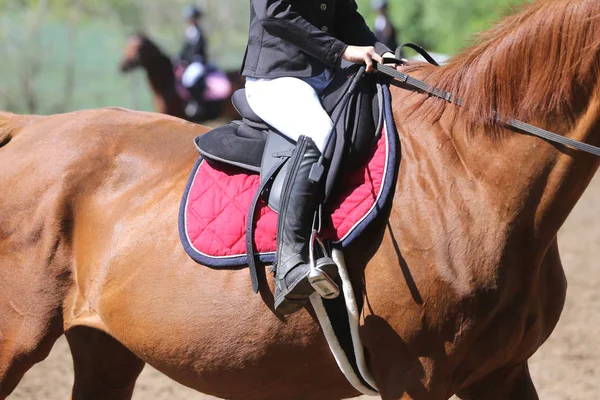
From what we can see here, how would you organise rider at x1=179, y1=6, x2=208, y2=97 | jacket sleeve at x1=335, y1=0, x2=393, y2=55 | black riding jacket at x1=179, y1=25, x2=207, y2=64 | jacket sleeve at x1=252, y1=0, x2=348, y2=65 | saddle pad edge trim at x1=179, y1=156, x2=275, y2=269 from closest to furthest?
jacket sleeve at x1=252, y1=0, x2=348, y2=65
saddle pad edge trim at x1=179, y1=156, x2=275, y2=269
jacket sleeve at x1=335, y1=0, x2=393, y2=55
rider at x1=179, y1=6, x2=208, y2=97
black riding jacket at x1=179, y1=25, x2=207, y2=64

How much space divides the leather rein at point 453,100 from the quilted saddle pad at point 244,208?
0.15 m

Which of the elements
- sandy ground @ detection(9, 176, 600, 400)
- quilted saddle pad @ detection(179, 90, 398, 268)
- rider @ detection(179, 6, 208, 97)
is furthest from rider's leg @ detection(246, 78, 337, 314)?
rider @ detection(179, 6, 208, 97)

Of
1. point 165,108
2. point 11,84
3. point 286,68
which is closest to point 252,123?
point 286,68

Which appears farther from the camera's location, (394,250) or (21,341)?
(21,341)

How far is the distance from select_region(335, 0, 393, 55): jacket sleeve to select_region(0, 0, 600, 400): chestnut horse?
35 cm

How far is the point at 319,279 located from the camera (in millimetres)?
2959

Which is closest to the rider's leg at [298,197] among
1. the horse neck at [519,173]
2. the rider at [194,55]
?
the horse neck at [519,173]

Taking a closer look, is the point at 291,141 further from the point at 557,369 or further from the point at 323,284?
the point at 557,369

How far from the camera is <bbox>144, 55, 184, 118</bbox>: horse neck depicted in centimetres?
1446

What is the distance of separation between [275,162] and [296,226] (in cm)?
30

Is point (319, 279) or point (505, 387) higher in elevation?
point (319, 279)

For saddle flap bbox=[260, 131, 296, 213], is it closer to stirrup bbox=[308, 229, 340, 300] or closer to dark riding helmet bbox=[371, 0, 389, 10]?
stirrup bbox=[308, 229, 340, 300]

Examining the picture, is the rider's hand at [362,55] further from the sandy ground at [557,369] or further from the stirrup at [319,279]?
the sandy ground at [557,369]

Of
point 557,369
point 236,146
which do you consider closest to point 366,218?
point 236,146
